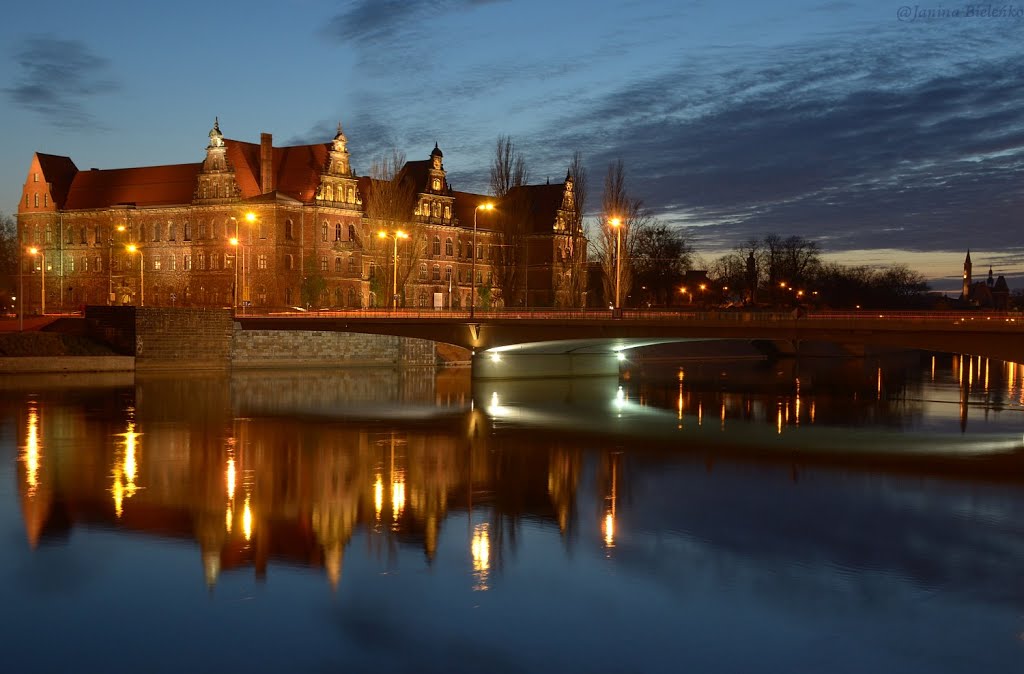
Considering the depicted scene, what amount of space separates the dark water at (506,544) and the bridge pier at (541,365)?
22632 millimetres

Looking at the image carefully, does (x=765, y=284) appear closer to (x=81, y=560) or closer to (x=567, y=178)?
(x=567, y=178)

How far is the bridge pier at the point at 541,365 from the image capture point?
226ft

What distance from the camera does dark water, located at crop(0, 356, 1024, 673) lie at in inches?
642

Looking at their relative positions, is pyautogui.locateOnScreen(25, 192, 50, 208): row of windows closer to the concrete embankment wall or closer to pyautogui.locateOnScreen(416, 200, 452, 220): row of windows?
pyautogui.locateOnScreen(416, 200, 452, 220): row of windows

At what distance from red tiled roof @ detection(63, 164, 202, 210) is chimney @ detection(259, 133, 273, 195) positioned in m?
8.41

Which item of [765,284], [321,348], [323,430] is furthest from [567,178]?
[323,430]

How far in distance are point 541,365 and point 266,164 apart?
4438 cm

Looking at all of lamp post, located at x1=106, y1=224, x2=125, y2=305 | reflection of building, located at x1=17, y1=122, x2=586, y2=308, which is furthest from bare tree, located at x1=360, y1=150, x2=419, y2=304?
lamp post, located at x1=106, y1=224, x2=125, y2=305

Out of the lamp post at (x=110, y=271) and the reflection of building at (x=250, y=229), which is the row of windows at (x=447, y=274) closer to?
the reflection of building at (x=250, y=229)

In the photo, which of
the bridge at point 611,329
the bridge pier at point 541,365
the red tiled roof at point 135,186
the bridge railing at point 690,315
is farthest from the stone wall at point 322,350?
the red tiled roof at point 135,186

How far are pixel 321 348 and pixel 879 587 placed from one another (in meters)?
67.8

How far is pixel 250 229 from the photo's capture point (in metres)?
104

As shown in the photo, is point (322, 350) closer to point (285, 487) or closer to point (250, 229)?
point (250, 229)

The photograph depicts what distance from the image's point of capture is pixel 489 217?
418 ft
